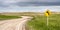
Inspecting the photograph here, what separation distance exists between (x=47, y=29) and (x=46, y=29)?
138 millimetres

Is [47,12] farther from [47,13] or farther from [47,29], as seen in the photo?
[47,29]

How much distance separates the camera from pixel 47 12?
1845cm

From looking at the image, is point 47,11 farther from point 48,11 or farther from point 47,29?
point 47,29

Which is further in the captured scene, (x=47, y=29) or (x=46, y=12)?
(x=46, y=12)

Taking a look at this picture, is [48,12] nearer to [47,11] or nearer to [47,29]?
[47,11]

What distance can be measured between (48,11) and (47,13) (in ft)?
0.78

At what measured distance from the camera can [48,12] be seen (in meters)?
18.4

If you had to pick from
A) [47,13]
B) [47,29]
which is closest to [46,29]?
[47,29]

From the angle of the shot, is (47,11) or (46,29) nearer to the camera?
(46,29)

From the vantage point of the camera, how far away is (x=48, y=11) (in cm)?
1833

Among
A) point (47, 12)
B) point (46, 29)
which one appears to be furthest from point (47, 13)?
point (46, 29)

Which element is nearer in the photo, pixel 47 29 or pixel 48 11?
pixel 47 29

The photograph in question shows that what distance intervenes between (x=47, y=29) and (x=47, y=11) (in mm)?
2470

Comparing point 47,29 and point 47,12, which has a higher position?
point 47,12
